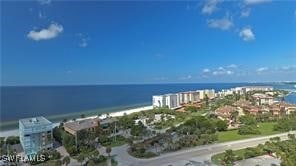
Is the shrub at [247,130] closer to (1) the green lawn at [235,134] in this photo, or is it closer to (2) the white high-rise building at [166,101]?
(1) the green lawn at [235,134]

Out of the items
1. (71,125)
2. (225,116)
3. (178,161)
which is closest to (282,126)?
(225,116)

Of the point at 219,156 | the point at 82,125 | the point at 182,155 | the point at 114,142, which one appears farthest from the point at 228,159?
the point at 82,125

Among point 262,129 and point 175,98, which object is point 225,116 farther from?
point 175,98

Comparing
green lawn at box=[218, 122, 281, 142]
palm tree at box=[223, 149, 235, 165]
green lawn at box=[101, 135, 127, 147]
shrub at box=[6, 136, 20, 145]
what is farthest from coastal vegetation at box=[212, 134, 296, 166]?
shrub at box=[6, 136, 20, 145]

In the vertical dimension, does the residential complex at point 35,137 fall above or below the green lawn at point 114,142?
above

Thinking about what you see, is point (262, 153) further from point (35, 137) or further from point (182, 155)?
point (35, 137)

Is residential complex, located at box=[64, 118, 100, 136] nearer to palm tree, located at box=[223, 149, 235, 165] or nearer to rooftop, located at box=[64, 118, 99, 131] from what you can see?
rooftop, located at box=[64, 118, 99, 131]

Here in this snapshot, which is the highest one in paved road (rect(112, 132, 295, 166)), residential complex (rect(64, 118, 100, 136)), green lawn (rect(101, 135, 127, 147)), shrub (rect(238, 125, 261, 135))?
residential complex (rect(64, 118, 100, 136))

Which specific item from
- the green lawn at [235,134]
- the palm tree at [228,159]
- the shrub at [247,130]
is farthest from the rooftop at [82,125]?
the shrub at [247,130]
